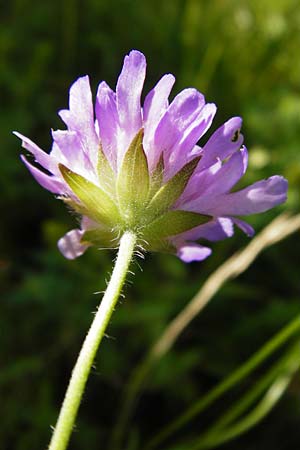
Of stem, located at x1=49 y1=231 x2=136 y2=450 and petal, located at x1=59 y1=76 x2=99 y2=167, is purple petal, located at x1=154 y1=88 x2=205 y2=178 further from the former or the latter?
stem, located at x1=49 y1=231 x2=136 y2=450

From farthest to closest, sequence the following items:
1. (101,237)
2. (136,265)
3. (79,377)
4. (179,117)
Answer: (136,265) < (101,237) < (179,117) < (79,377)

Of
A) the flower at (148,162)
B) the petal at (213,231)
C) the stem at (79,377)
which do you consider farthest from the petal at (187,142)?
the stem at (79,377)

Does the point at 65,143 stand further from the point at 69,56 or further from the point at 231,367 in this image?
the point at 69,56

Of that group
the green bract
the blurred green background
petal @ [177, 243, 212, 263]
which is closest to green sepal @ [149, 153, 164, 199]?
the green bract

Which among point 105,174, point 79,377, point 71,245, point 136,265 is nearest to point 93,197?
point 105,174

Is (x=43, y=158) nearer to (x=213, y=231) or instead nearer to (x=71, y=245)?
(x=71, y=245)

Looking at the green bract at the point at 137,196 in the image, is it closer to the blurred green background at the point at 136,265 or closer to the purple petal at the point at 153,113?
the purple petal at the point at 153,113

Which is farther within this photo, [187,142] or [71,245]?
[71,245]
